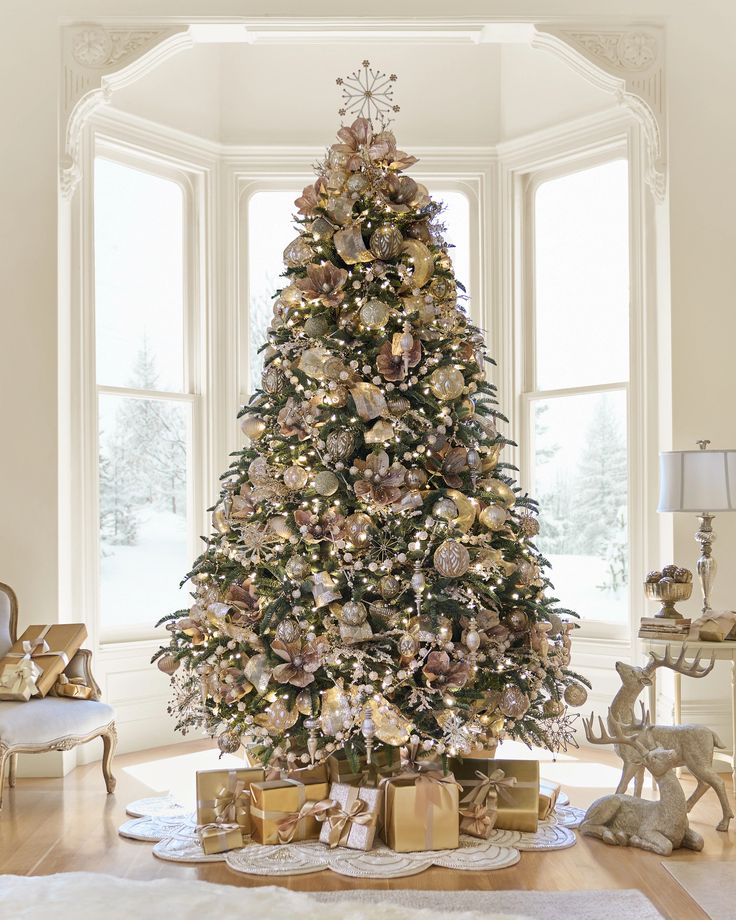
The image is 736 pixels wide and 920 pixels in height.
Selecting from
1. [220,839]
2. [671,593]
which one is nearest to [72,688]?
[220,839]

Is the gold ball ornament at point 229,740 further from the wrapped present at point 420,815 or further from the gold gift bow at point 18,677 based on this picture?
the gold gift bow at point 18,677

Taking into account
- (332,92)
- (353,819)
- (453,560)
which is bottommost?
(353,819)

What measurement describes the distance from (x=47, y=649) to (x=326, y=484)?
174 centimetres

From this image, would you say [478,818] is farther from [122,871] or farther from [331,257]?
[331,257]

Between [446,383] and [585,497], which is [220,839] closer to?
[446,383]

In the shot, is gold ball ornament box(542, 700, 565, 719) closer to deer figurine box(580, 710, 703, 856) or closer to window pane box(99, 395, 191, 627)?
deer figurine box(580, 710, 703, 856)

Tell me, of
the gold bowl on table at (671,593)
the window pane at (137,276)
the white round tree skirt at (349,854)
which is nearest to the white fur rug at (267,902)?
the white round tree skirt at (349,854)

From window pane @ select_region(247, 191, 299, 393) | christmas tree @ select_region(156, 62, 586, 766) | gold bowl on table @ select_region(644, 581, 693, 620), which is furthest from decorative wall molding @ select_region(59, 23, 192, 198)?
gold bowl on table @ select_region(644, 581, 693, 620)

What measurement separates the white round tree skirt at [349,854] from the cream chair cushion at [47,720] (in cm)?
56

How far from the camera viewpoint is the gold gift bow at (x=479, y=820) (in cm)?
386

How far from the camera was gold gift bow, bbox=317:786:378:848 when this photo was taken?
12.3ft

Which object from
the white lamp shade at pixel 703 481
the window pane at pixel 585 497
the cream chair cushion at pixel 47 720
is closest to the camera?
the cream chair cushion at pixel 47 720

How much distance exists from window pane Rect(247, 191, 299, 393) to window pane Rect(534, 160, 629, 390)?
5.28 feet

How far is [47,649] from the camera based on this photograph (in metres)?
4.62
